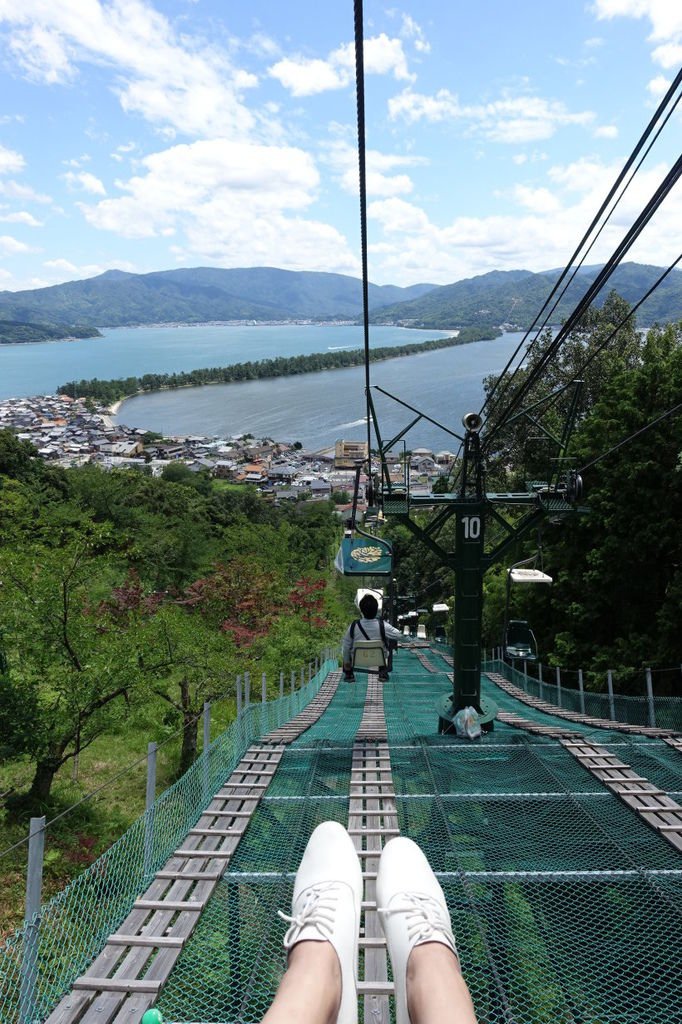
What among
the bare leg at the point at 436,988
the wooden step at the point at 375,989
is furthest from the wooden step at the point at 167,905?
the bare leg at the point at 436,988

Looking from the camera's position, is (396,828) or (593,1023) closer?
(593,1023)

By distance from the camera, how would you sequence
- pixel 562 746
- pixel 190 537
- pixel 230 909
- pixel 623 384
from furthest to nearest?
1. pixel 190 537
2. pixel 623 384
3. pixel 562 746
4. pixel 230 909

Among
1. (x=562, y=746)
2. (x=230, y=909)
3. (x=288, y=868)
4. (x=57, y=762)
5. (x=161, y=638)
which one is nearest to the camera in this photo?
(x=230, y=909)

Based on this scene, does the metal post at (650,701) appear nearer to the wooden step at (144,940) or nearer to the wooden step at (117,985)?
the wooden step at (144,940)

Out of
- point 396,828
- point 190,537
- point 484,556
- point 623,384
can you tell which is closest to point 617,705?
point 484,556

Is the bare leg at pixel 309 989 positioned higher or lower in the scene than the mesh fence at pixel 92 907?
higher

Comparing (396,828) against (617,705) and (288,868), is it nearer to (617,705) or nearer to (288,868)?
(288,868)

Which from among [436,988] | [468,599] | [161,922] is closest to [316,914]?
[436,988]
